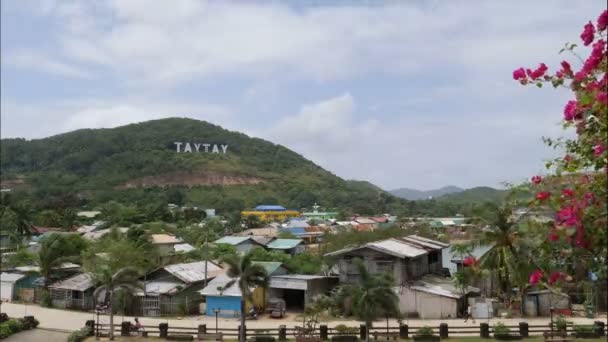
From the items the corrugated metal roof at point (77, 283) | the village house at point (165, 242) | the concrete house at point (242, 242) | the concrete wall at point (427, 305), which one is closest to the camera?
the concrete wall at point (427, 305)

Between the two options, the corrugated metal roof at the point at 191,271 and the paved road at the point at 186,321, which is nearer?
the paved road at the point at 186,321

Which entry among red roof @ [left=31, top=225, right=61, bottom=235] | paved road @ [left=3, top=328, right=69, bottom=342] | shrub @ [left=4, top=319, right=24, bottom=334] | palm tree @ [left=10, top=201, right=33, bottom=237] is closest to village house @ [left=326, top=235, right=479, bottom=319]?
paved road @ [left=3, top=328, right=69, bottom=342]

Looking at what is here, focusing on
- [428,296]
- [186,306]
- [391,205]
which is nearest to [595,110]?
[428,296]

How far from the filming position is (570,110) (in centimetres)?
662

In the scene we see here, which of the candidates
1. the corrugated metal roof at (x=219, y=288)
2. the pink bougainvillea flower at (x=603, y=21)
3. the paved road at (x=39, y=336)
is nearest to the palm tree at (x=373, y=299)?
the corrugated metal roof at (x=219, y=288)

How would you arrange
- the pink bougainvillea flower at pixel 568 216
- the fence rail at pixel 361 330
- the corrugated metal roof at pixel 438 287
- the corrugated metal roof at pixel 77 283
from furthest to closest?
the corrugated metal roof at pixel 77 283
the corrugated metal roof at pixel 438 287
the fence rail at pixel 361 330
the pink bougainvillea flower at pixel 568 216

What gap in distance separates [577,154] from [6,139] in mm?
211435

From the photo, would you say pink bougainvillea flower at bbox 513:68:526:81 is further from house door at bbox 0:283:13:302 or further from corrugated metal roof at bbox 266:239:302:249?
corrugated metal roof at bbox 266:239:302:249

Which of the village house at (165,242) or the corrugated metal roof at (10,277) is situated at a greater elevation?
the village house at (165,242)

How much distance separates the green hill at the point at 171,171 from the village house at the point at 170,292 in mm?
78908

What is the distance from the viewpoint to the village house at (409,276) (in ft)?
96.2

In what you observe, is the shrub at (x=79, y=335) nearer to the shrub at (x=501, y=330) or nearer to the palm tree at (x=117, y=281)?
the palm tree at (x=117, y=281)

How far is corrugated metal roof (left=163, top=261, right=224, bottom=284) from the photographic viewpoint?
33.6m

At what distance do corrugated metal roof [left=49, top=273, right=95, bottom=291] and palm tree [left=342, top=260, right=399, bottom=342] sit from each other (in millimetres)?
19163
